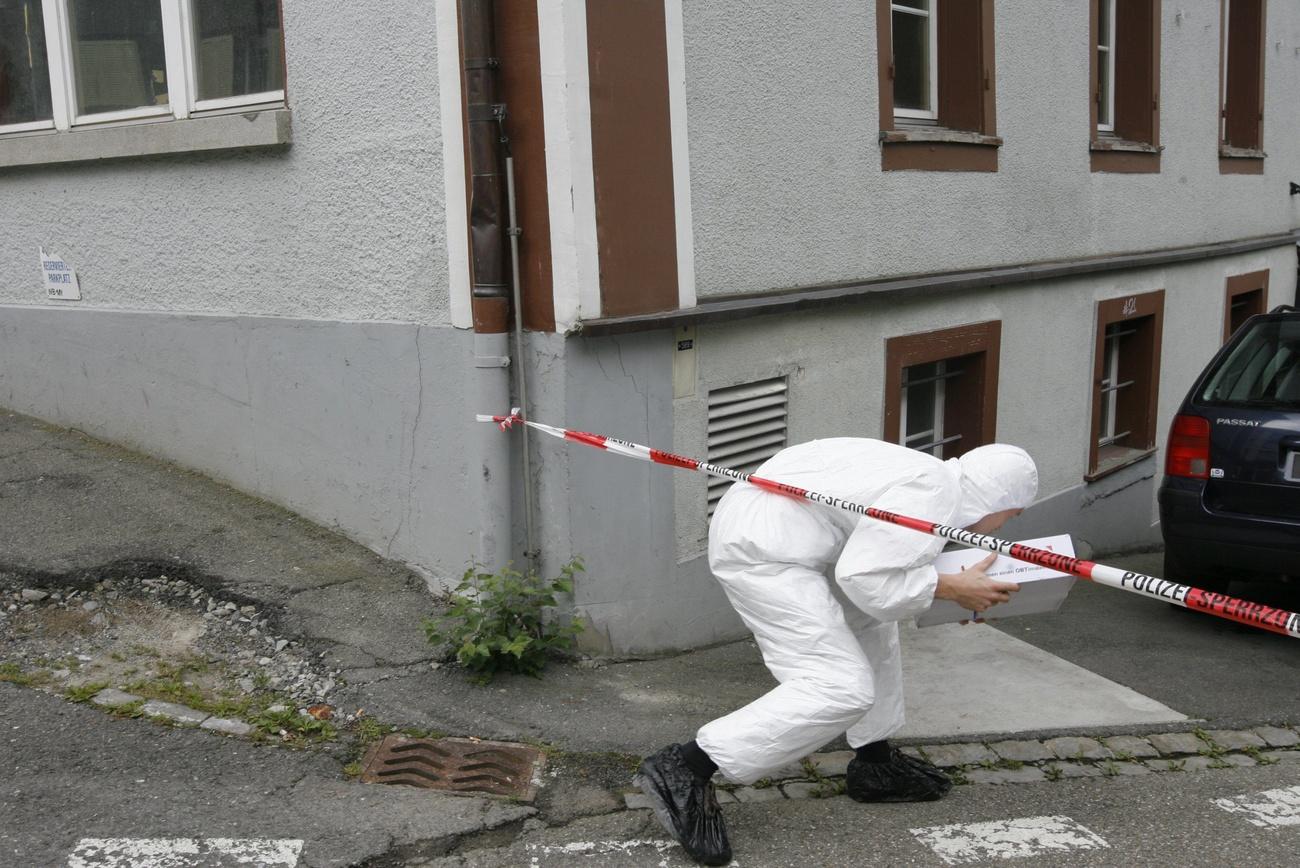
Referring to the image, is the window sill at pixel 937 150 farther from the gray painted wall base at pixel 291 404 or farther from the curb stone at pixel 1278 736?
the curb stone at pixel 1278 736

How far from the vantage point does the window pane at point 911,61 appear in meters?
8.05

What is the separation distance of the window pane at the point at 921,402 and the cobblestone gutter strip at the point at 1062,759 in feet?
10.9

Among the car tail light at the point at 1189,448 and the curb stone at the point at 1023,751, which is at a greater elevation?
the car tail light at the point at 1189,448

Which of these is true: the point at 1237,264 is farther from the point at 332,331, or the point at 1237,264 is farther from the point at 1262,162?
the point at 332,331

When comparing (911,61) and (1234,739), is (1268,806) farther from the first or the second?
(911,61)

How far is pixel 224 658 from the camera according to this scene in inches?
202

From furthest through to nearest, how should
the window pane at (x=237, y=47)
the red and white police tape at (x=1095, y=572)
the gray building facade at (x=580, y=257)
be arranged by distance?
the window pane at (x=237, y=47), the gray building facade at (x=580, y=257), the red and white police tape at (x=1095, y=572)

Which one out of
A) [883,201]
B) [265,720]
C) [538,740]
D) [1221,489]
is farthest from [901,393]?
[265,720]

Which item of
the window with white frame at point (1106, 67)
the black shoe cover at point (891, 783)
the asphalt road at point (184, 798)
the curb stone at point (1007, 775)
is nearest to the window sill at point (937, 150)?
the window with white frame at point (1106, 67)

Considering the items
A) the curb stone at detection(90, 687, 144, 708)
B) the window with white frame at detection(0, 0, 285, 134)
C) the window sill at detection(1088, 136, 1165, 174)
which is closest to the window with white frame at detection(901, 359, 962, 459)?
the window sill at detection(1088, 136, 1165, 174)

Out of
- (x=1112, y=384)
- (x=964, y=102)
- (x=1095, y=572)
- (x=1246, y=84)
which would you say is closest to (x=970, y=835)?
(x=1095, y=572)

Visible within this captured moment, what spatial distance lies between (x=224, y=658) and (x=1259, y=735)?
13.9 feet

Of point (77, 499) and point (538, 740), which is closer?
point (538, 740)

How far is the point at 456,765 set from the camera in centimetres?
446
